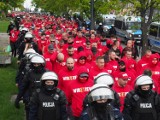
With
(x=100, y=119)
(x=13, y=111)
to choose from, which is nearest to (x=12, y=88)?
(x=13, y=111)

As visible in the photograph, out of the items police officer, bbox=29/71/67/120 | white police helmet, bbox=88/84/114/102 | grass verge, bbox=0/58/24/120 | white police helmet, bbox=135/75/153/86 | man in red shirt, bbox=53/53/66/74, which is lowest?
grass verge, bbox=0/58/24/120

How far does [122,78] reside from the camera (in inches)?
309

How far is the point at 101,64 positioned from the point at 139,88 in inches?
111

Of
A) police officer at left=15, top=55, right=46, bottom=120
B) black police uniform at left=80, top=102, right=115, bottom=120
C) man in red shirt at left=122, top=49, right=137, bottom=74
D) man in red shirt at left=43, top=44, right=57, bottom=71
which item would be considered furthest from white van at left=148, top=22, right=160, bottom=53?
black police uniform at left=80, top=102, right=115, bottom=120

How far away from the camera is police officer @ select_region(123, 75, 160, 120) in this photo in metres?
6.69

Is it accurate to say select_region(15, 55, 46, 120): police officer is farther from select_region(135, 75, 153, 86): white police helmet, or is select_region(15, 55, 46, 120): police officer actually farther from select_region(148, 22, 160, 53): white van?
select_region(148, 22, 160, 53): white van

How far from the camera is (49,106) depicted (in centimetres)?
659

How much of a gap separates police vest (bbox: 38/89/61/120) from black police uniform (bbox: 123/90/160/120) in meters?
1.12

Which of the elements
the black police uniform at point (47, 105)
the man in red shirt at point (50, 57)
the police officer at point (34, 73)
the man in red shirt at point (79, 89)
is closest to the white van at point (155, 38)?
the man in red shirt at point (50, 57)

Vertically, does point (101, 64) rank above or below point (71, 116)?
above

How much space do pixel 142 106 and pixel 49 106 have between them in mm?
1472

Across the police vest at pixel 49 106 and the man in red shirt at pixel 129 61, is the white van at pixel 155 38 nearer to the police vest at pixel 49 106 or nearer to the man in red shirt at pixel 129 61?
the man in red shirt at pixel 129 61

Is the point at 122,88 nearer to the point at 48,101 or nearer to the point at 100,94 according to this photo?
the point at 48,101

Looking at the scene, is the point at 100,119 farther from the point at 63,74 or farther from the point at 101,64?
the point at 101,64
